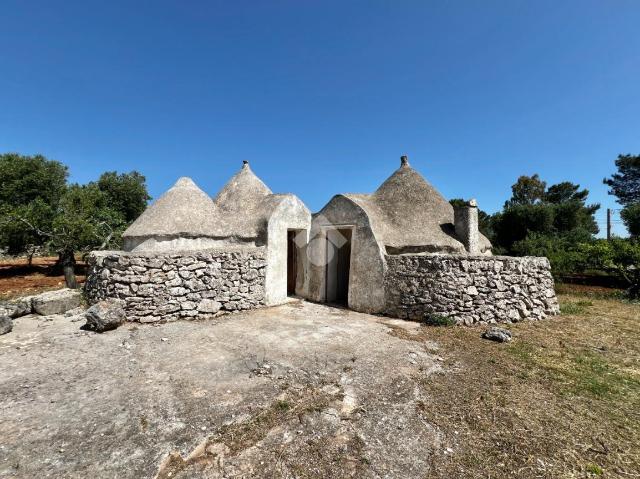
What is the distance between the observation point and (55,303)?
312 inches

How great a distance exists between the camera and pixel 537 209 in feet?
82.5

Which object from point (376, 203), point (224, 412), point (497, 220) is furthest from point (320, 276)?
point (497, 220)

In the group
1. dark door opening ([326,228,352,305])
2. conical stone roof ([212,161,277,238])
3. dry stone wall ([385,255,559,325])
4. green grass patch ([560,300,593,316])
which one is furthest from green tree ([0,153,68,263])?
green grass patch ([560,300,593,316])

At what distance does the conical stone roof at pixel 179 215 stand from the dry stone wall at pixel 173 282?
1164 millimetres

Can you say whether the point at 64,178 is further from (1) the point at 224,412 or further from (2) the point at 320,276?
(1) the point at 224,412

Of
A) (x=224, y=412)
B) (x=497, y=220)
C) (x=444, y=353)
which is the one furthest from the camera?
(x=497, y=220)

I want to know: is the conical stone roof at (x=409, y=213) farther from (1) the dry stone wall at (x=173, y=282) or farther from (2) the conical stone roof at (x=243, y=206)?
(1) the dry stone wall at (x=173, y=282)

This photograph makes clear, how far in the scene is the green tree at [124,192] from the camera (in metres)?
22.3

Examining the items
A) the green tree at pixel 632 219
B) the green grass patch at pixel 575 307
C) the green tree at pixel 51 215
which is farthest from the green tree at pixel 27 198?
the green tree at pixel 632 219

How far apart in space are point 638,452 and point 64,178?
26.2 metres

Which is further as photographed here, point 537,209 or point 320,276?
point 537,209

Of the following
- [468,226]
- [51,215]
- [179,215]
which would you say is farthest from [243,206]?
[51,215]

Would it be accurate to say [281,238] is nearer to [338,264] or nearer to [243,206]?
[243,206]

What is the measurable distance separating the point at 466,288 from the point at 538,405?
12.9ft
